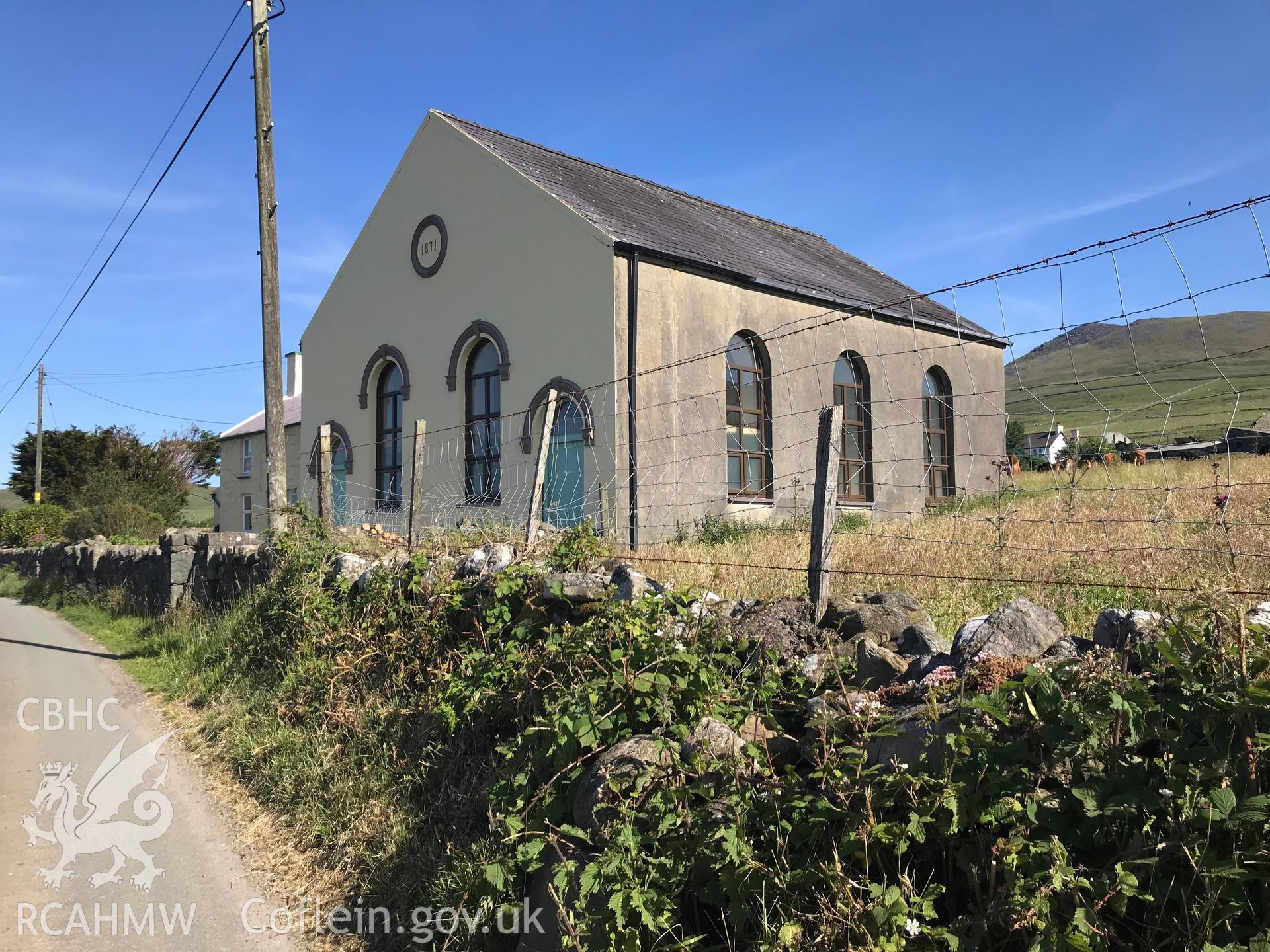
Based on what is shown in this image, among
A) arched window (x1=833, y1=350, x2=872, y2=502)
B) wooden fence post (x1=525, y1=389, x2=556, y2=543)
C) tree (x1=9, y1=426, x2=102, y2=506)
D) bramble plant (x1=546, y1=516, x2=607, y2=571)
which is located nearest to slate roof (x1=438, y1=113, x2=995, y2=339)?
arched window (x1=833, y1=350, x2=872, y2=502)

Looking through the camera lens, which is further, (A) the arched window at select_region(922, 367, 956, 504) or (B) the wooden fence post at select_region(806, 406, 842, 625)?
(A) the arched window at select_region(922, 367, 956, 504)

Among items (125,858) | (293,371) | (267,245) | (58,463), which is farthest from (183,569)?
(58,463)

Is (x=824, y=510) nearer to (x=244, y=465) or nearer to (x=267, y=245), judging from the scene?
(x=267, y=245)

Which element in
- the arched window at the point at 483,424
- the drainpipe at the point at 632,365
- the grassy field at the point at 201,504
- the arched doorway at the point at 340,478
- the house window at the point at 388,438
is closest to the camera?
the drainpipe at the point at 632,365

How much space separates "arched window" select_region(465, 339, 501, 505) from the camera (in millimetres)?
13859

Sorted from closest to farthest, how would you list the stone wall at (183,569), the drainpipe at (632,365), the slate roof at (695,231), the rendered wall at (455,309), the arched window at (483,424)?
the stone wall at (183,569) → the drainpipe at (632,365) → the rendered wall at (455,309) → the slate roof at (695,231) → the arched window at (483,424)

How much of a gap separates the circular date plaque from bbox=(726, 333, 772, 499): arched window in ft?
17.9

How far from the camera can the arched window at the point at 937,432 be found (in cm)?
1711

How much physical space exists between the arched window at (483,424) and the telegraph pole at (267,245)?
362 cm

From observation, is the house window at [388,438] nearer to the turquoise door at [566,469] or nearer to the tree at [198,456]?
the turquoise door at [566,469]

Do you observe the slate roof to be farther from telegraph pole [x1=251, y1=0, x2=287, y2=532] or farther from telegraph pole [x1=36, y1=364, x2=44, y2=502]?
telegraph pole [x1=36, y1=364, x2=44, y2=502]

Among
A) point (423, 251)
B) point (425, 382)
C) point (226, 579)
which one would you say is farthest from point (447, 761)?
point (423, 251)

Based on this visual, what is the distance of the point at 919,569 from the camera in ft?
19.4

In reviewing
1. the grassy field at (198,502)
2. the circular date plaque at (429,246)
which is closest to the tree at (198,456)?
the grassy field at (198,502)
